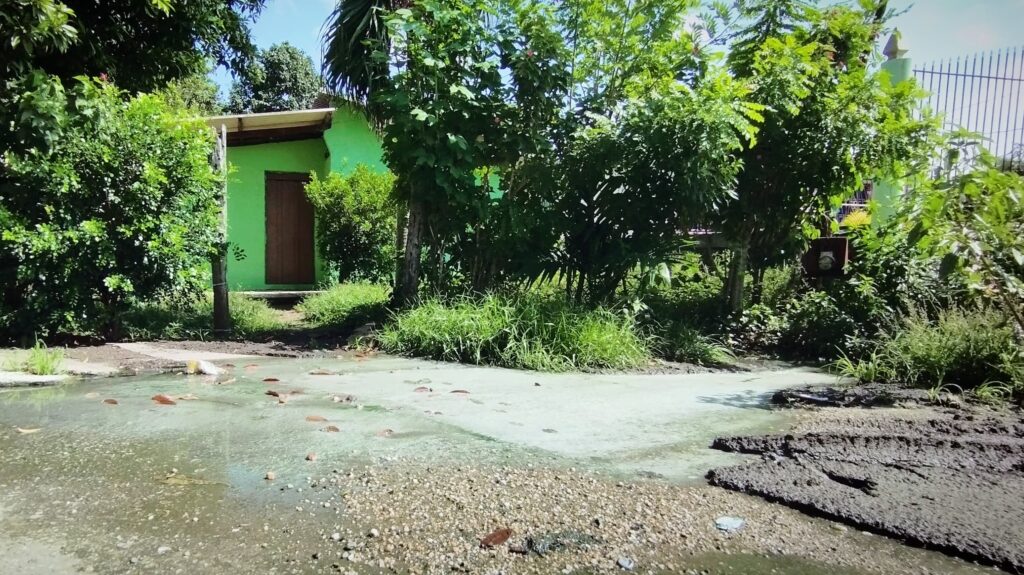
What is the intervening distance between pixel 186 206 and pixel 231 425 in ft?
13.3

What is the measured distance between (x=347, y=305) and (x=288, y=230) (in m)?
4.71

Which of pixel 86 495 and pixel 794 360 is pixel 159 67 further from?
pixel 794 360

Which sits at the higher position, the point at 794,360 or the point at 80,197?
the point at 80,197

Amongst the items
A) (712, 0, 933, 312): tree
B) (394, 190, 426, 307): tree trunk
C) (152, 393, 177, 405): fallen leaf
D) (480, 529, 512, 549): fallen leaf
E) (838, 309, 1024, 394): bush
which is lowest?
(152, 393, 177, 405): fallen leaf

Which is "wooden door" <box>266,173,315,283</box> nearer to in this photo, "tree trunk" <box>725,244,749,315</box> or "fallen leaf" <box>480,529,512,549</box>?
"tree trunk" <box>725,244,749,315</box>

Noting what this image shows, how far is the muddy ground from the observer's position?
7.52 feet

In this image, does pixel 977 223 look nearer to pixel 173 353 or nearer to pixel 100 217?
pixel 173 353

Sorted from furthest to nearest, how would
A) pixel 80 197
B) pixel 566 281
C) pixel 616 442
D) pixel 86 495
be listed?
pixel 566 281 < pixel 80 197 < pixel 616 442 < pixel 86 495

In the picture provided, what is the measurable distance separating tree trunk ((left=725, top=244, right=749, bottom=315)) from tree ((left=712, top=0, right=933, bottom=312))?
0.01 m

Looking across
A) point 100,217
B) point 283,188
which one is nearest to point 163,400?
point 100,217

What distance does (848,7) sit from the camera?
7977 millimetres

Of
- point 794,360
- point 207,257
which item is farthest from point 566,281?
point 207,257

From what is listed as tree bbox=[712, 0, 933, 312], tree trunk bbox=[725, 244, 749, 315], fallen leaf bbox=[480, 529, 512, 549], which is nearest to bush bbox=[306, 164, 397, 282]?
tree trunk bbox=[725, 244, 749, 315]

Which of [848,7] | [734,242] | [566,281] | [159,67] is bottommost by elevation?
[566,281]
